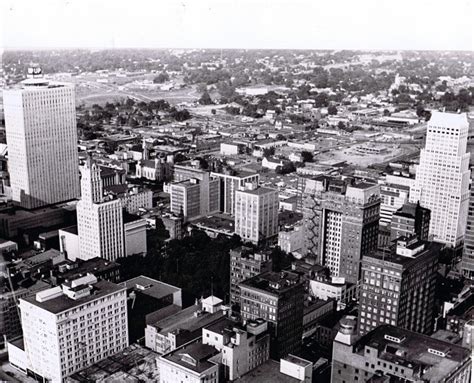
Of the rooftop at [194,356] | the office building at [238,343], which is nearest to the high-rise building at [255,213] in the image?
the office building at [238,343]

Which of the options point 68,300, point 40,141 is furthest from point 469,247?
point 40,141

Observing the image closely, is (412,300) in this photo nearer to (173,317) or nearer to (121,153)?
(173,317)

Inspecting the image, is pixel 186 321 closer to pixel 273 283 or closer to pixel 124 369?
pixel 124 369

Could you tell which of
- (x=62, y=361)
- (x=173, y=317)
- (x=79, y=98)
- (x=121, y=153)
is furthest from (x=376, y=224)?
(x=79, y=98)

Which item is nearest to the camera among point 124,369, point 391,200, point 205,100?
point 124,369

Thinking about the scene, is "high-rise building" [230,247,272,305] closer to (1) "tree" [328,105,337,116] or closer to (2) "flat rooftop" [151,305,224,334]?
(2) "flat rooftop" [151,305,224,334]

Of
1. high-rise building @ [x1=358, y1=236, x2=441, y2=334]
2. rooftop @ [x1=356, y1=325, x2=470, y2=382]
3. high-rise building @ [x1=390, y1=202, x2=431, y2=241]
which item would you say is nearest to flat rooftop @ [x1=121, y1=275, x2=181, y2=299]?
high-rise building @ [x1=358, y1=236, x2=441, y2=334]

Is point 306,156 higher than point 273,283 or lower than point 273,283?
lower
